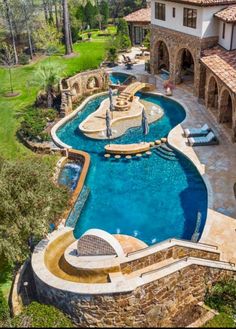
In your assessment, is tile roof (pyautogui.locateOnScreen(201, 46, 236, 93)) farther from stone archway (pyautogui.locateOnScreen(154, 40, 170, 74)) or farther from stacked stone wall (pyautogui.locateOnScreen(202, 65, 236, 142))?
stone archway (pyautogui.locateOnScreen(154, 40, 170, 74))

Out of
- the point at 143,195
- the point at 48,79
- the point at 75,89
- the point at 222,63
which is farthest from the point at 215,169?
the point at 75,89

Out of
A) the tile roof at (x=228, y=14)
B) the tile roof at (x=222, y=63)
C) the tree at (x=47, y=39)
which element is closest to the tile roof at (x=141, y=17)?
the tree at (x=47, y=39)

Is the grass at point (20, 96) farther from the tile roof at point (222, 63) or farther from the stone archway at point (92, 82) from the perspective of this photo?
the tile roof at point (222, 63)

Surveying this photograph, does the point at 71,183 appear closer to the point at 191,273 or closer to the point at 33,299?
the point at 33,299

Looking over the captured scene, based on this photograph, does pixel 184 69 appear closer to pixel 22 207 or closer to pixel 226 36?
pixel 226 36


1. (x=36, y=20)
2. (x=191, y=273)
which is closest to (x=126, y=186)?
(x=191, y=273)

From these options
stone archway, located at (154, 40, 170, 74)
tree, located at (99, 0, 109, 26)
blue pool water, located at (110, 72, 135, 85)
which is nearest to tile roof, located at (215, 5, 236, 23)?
stone archway, located at (154, 40, 170, 74)
